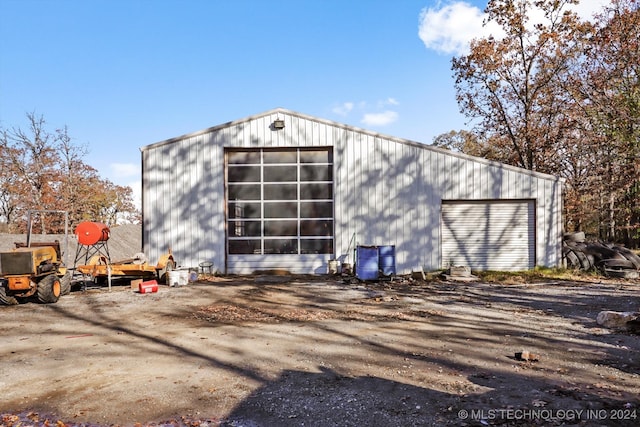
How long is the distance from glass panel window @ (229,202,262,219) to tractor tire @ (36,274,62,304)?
6698 millimetres

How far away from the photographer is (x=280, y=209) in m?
15.7

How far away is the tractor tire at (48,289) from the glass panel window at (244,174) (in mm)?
7271

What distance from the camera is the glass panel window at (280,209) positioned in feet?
51.4

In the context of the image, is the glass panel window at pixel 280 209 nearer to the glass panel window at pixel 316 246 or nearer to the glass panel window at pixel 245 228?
the glass panel window at pixel 245 228

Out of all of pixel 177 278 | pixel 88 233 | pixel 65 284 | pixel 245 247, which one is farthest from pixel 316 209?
pixel 65 284

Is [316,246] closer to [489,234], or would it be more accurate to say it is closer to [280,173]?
[280,173]

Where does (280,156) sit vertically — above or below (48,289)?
above

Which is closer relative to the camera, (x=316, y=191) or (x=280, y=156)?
(x=316, y=191)

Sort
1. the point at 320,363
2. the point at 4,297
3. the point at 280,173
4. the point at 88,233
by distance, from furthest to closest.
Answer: the point at 280,173
the point at 88,233
the point at 4,297
the point at 320,363

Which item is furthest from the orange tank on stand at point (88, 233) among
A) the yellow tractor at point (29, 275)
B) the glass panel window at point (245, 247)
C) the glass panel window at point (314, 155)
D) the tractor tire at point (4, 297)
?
the glass panel window at point (314, 155)

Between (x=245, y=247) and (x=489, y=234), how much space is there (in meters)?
9.54

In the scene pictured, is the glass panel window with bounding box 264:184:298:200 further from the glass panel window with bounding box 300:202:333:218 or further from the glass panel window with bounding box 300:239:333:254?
the glass panel window with bounding box 300:239:333:254

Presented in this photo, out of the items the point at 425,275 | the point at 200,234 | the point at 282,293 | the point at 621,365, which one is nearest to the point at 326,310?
the point at 282,293

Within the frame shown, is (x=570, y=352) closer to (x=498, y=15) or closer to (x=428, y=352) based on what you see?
(x=428, y=352)
